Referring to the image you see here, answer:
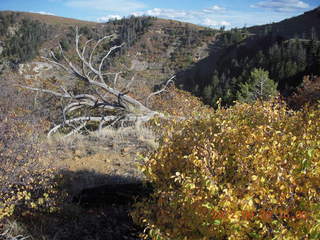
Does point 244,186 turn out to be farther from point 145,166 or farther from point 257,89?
point 257,89

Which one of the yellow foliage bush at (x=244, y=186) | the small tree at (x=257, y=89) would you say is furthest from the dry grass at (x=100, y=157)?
the small tree at (x=257, y=89)

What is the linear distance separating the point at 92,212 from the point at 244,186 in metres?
6.18

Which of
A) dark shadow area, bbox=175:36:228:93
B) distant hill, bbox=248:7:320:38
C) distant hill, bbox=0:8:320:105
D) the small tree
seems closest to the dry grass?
the small tree

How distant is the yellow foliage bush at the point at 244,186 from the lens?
12.5 feet

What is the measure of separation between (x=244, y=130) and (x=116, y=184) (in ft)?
19.2

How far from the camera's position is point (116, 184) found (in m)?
10.5

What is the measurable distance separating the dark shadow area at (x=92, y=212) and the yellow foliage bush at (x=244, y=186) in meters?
1.72

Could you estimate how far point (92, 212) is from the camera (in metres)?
9.43

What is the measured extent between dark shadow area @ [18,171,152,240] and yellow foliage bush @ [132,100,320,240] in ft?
5.63

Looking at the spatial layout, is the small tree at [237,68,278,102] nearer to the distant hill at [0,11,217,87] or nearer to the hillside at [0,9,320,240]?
the hillside at [0,9,320,240]

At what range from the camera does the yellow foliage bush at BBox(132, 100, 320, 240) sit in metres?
3.80

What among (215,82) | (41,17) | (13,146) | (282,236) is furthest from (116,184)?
(41,17)

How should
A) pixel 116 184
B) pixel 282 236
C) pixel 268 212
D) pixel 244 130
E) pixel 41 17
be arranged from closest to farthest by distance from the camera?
pixel 282 236 < pixel 268 212 < pixel 244 130 < pixel 116 184 < pixel 41 17

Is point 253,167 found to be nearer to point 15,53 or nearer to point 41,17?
point 15,53
